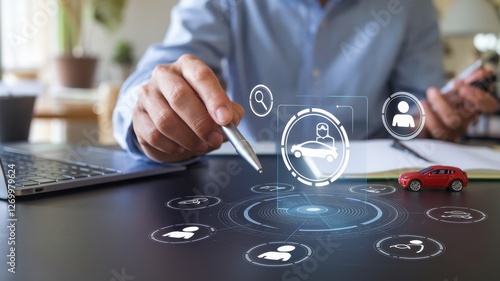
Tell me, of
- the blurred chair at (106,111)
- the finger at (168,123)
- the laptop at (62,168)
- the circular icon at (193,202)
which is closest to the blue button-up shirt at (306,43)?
the laptop at (62,168)

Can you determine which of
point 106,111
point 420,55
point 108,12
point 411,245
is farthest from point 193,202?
point 108,12

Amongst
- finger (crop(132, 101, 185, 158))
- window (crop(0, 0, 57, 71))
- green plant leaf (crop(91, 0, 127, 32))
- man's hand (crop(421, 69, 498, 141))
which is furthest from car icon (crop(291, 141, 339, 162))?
green plant leaf (crop(91, 0, 127, 32))

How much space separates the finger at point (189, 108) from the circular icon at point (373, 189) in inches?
5.8

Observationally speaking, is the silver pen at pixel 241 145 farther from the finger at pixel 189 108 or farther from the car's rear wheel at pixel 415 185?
the car's rear wheel at pixel 415 185

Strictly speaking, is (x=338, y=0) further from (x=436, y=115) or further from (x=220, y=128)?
(x=220, y=128)

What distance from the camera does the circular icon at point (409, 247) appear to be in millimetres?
340

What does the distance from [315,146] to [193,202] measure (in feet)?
0.42

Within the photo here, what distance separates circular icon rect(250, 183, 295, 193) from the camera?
0.53m

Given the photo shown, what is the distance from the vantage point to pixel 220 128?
0.53m

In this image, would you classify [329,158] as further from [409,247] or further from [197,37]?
[197,37]

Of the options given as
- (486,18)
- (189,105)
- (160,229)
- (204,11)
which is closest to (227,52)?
(204,11)

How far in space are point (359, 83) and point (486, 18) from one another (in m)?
2.24

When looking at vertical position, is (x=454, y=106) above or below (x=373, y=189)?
above

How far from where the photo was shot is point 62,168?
25.6 inches
